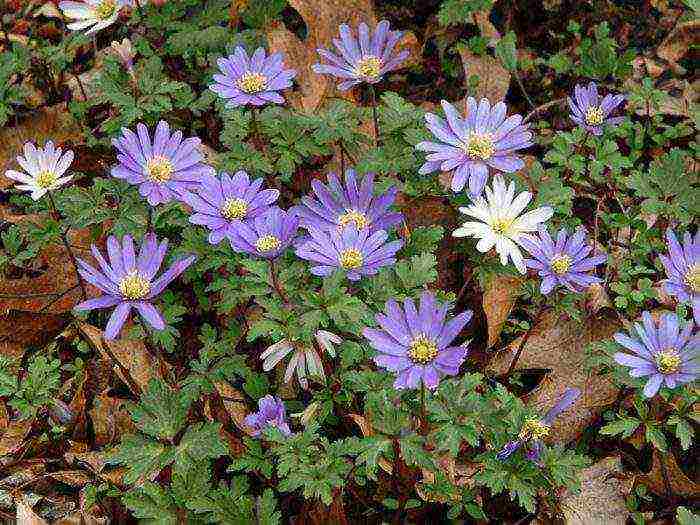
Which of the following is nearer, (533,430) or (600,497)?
(533,430)

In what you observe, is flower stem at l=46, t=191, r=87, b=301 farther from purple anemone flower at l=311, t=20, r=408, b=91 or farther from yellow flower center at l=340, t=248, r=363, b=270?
purple anemone flower at l=311, t=20, r=408, b=91

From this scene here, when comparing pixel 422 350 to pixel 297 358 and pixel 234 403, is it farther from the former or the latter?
pixel 234 403

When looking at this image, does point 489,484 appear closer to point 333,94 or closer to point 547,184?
point 547,184

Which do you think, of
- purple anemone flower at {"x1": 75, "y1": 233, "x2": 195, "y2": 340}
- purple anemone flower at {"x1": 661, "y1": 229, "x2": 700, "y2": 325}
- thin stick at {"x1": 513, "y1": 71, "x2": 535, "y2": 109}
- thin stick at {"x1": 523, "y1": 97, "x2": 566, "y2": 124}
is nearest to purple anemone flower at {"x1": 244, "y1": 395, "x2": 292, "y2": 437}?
purple anemone flower at {"x1": 75, "y1": 233, "x2": 195, "y2": 340}

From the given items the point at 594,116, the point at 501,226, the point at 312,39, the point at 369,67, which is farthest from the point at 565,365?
the point at 312,39

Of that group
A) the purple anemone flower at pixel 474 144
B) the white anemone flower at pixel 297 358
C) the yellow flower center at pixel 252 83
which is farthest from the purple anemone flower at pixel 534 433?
the yellow flower center at pixel 252 83

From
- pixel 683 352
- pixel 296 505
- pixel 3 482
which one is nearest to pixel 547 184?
pixel 683 352
